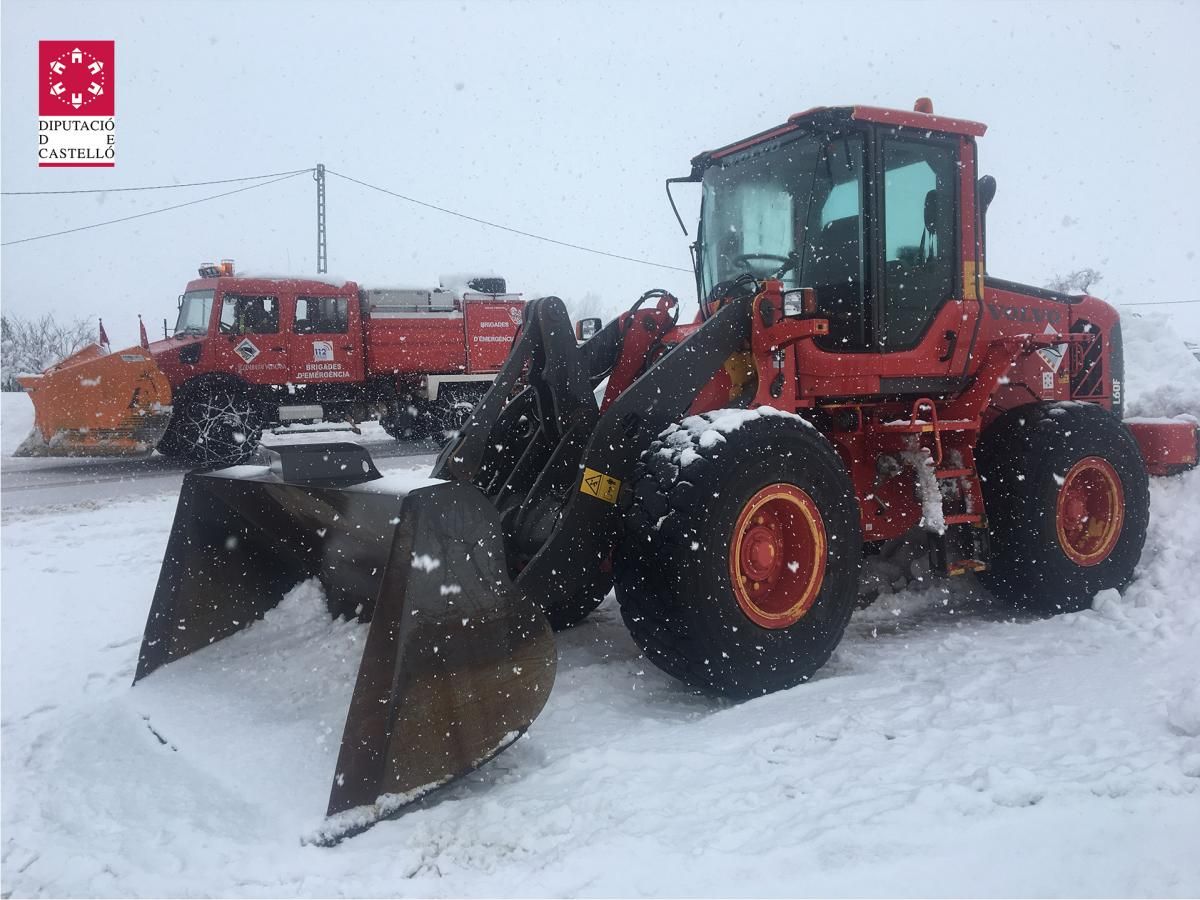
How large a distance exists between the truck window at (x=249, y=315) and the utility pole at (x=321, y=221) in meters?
9.71

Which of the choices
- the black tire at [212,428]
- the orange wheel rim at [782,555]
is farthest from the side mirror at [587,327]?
the black tire at [212,428]

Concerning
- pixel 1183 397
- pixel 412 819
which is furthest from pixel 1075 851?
pixel 1183 397

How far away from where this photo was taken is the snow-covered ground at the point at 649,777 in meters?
2.29

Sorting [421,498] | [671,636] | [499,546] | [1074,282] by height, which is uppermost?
[1074,282]

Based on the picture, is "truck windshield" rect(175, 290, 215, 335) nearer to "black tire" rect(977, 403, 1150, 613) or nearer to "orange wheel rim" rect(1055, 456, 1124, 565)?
"black tire" rect(977, 403, 1150, 613)

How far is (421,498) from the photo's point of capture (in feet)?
9.14

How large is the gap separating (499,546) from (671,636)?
86 centimetres

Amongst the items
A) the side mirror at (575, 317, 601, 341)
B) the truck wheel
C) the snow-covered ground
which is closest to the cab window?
the truck wheel

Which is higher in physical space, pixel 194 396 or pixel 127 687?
pixel 194 396

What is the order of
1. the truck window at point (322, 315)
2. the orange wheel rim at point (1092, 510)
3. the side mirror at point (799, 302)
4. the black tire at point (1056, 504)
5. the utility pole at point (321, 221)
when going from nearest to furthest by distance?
the side mirror at point (799, 302), the black tire at point (1056, 504), the orange wheel rim at point (1092, 510), the truck window at point (322, 315), the utility pole at point (321, 221)

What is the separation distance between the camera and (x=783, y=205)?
4.51m

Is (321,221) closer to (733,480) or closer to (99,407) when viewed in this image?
(99,407)

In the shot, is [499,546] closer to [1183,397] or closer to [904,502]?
[904,502]

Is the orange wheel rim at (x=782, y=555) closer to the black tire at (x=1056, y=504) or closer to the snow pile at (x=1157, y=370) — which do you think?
the black tire at (x=1056, y=504)
